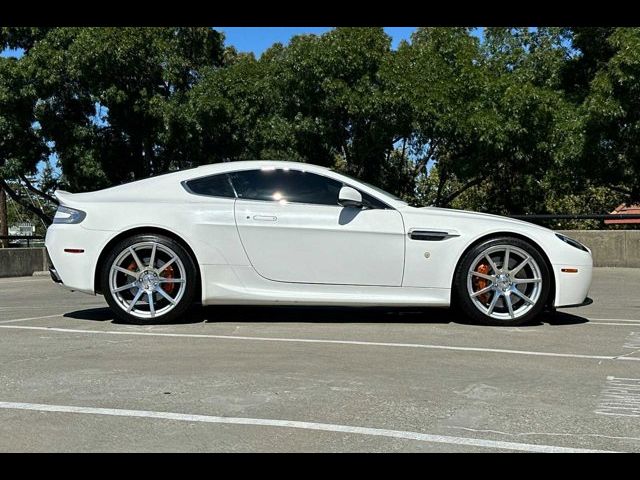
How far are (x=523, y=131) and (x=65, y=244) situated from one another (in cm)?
1516

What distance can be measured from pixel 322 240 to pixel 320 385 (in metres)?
2.18

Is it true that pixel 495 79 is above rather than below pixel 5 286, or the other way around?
above

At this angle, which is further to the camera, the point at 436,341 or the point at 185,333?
the point at 185,333

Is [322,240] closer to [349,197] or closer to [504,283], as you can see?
[349,197]

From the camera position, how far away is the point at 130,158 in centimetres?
2364

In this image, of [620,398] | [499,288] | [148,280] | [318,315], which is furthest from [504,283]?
[148,280]

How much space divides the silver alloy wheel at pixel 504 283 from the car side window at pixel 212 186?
2.19 m

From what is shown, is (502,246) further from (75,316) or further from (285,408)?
(75,316)

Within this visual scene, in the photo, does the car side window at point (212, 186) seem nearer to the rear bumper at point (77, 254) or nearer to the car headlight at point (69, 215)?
the rear bumper at point (77, 254)

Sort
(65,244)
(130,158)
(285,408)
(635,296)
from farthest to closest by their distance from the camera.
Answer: (130,158) → (635,296) → (65,244) → (285,408)

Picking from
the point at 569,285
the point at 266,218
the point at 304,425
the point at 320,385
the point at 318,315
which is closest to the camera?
the point at 304,425

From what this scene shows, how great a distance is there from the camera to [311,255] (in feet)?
19.7
